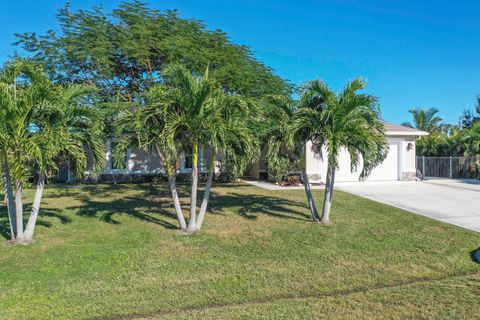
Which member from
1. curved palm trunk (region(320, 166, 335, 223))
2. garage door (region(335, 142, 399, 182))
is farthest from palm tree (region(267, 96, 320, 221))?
garage door (region(335, 142, 399, 182))

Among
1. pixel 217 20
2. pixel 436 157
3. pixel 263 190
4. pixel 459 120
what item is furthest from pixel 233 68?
pixel 459 120

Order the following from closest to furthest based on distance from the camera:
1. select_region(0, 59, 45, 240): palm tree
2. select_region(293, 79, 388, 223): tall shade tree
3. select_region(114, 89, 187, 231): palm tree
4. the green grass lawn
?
the green grass lawn < select_region(0, 59, 45, 240): palm tree < select_region(114, 89, 187, 231): palm tree < select_region(293, 79, 388, 223): tall shade tree

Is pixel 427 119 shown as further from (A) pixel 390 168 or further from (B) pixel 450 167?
(A) pixel 390 168

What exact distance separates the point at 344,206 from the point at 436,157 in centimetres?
1384

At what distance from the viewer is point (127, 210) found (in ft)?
35.0

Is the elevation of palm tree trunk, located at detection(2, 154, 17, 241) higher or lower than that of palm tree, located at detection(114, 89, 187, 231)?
lower

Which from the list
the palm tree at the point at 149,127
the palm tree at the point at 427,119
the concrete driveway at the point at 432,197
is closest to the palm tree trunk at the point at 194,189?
the palm tree at the point at 149,127

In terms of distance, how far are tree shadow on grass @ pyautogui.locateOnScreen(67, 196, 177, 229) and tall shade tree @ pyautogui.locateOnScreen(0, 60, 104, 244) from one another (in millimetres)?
2434

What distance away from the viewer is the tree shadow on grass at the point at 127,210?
9516 millimetres

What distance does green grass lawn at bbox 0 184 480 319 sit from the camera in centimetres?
465

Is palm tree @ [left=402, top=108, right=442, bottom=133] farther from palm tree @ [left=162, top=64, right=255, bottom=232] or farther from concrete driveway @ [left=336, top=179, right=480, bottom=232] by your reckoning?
palm tree @ [left=162, top=64, right=255, bottom=232]

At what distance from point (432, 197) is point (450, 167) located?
897 centimetres

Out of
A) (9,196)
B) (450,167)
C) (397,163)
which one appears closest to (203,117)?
(9,196)

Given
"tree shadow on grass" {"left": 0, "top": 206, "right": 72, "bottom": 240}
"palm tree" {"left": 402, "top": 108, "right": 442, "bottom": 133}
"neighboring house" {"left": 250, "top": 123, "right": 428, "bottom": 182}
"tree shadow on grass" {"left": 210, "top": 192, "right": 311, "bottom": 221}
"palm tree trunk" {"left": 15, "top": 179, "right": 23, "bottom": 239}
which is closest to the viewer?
"palm tree trunk" {"left": 15, "top": 179, "right": 23, "bottom": 239}
